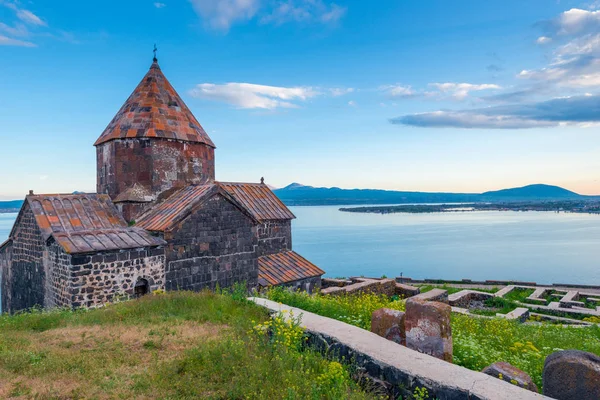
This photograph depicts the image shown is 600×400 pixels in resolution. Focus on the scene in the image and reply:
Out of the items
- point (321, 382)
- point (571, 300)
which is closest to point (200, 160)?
point (321, 382)

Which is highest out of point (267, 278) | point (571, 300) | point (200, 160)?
point (200, 160)

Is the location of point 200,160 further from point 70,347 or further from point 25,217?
point 70,347

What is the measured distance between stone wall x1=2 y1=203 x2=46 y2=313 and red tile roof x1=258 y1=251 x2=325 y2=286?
5.72 metres

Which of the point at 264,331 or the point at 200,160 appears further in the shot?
the point at 200,160

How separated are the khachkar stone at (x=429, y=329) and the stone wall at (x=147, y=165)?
8.59 metres

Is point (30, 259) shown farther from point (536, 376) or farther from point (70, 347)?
point (536, 376)

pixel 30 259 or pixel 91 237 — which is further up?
pixel 91 237

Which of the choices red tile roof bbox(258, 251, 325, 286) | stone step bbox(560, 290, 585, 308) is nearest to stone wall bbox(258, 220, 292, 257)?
red tile roof bbox(258, 251, 325, 286)

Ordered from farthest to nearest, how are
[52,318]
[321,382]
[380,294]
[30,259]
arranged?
[380,294], [30,259], [52,318], [321,382]

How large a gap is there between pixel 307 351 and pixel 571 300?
49.8ft

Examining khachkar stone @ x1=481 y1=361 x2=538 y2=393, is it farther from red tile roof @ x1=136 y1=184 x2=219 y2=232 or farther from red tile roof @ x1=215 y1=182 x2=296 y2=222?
red tile roof @ x1=215 y1=182 x2=296 y2=222

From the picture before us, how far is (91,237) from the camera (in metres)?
9.22

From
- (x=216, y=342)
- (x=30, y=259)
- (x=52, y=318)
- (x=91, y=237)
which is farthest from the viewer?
(x=30, y=259)

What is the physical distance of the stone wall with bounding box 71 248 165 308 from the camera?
28.2ft
